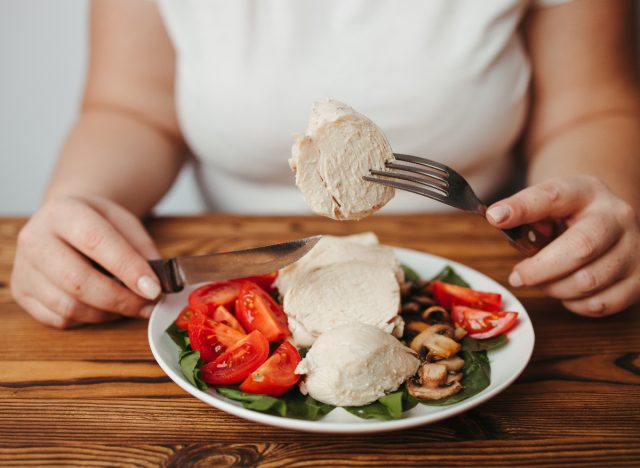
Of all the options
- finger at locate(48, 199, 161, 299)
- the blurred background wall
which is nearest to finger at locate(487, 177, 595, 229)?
finger at locate(48, 199, 161, 299)

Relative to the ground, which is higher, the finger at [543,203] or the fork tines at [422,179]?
the fork tines at [422,179]

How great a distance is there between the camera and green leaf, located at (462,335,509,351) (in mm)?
1419

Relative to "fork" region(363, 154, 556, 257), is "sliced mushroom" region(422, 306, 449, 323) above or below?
below

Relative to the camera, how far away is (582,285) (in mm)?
1562

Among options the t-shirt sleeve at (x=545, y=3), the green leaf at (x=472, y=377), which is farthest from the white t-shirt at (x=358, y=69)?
Result: the green leaf at (x=472, y=377)

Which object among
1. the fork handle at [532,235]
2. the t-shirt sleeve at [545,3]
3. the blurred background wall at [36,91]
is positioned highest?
the t-shirt sleeve at [545,3]

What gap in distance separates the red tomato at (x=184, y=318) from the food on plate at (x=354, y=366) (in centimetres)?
37

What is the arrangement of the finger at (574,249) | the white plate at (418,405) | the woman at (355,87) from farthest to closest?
the woman at (355,87)
the finger at (574,249)
the white plate at (418,405)

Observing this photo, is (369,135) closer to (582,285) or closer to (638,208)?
(582,285)

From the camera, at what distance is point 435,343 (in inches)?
54.9

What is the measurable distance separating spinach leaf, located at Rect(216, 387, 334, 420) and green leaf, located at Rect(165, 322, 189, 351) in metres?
0.22

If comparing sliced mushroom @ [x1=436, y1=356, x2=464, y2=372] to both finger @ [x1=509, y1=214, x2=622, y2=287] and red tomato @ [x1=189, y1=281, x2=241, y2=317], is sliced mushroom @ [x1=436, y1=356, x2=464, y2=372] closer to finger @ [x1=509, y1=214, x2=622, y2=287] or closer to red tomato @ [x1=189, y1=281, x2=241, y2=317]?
finger @ [x1=509, y1=214, x2=622, y2=287]

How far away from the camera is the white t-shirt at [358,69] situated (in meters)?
2.17

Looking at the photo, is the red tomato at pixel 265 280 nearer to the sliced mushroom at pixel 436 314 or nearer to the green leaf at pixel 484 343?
the sliced mushroom at pixel 436 314
